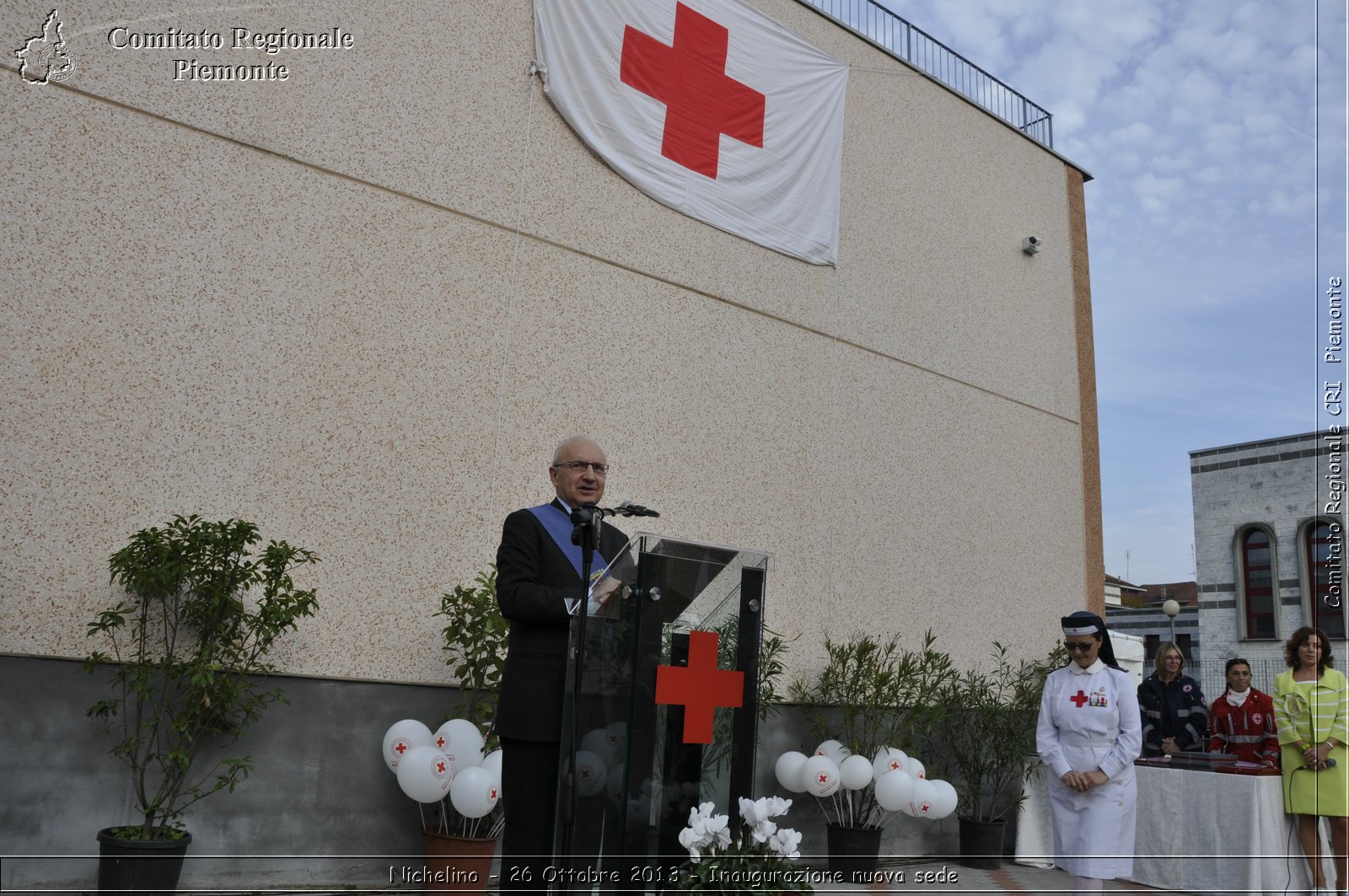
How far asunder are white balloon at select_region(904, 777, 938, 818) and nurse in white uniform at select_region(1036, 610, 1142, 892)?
968 mm

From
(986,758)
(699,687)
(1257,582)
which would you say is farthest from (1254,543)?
(699,687)

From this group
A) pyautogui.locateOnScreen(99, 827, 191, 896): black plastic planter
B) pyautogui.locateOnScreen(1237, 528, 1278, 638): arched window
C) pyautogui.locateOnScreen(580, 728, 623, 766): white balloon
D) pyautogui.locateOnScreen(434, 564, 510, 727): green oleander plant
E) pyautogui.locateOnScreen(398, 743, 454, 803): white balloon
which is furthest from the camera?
pyautogui.locateOnScreen(1237, 528, 1278, 638): arched window

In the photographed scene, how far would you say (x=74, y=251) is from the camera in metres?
4.16

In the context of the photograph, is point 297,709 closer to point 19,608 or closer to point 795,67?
point 19,608

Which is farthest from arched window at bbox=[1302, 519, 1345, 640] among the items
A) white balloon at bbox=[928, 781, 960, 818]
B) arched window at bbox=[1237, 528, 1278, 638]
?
white balloon at bbox=[928, 781, 960, 818]

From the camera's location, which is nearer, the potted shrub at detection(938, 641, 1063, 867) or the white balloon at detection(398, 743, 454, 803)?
the white balloon at detection(398, 743, 454, 803)

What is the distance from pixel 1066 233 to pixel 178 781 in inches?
320

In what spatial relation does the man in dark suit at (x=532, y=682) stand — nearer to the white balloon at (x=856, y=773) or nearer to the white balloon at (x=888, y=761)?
the white balloon at (x=856, y=773)

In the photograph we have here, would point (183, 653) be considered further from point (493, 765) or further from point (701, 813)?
point (701, 813)

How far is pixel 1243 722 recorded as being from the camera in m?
6.49

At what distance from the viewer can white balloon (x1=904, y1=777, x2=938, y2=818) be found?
5.52 meters

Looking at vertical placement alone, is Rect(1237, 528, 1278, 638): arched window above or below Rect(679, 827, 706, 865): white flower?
above

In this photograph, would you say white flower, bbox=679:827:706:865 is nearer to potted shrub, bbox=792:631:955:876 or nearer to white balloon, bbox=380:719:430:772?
white balloon, bbox=380:719:430:772

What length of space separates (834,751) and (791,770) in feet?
0.95
